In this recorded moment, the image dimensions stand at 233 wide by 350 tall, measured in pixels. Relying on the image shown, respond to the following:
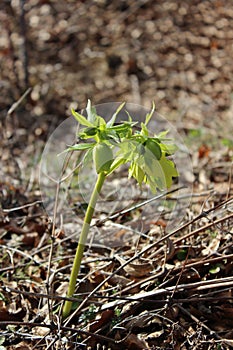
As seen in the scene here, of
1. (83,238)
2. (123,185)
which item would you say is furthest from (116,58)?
(83,238)

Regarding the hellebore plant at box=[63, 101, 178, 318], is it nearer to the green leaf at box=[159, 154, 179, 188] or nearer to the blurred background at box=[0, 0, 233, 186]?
the green leaf at box=[159, 154, 179, 188]

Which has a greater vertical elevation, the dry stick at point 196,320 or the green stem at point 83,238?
the green stem at point 83,238

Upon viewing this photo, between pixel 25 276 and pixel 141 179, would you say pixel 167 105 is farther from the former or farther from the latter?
pixel 141 179

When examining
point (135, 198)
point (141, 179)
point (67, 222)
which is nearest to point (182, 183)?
point (135, 198)

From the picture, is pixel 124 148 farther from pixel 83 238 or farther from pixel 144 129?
pixel 83 238

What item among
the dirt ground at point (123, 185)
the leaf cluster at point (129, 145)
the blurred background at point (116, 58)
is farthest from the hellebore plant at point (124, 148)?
the blurred background at point (116, 58)

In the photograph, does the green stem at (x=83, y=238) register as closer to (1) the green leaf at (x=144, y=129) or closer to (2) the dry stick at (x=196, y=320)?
(1) the green leaf at (x=144, y=129)
